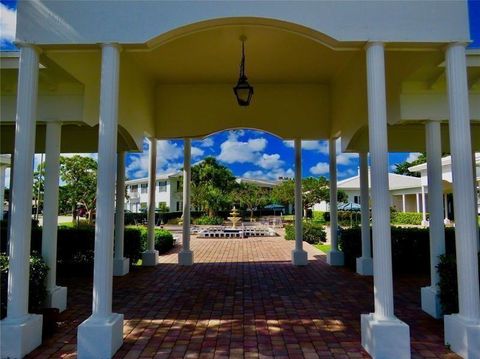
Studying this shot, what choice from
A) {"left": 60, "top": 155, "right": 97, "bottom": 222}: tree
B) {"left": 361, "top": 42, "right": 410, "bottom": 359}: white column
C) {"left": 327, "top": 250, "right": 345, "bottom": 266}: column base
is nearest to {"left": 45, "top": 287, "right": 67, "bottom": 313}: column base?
{"left": 361, "top": 42, "right": 410, "bottom": 359}: white column

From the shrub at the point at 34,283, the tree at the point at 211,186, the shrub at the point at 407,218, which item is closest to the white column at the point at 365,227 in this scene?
the shrub at the point at 34,283

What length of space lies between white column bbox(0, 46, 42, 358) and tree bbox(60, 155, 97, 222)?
85.1ft

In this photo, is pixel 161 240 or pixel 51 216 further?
pixel 161 240

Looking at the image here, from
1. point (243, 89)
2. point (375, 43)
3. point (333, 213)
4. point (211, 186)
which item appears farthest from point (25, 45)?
point (211, 186)

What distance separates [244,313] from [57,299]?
9.82 feet

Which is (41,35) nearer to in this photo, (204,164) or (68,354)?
(68,354)

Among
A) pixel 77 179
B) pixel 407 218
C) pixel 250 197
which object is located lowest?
pixel 407 218

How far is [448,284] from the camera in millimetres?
5035

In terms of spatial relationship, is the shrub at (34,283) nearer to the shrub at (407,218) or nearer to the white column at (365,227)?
the white column at (365,227)

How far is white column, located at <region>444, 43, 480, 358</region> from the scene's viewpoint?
4.09 m

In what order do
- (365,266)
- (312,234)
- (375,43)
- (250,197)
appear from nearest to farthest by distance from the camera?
(375,43), (365,266), (312,234), (250,197)

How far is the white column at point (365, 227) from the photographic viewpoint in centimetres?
866

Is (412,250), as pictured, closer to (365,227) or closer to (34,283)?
(365,227)

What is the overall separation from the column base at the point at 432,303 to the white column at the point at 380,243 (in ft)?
5.93
